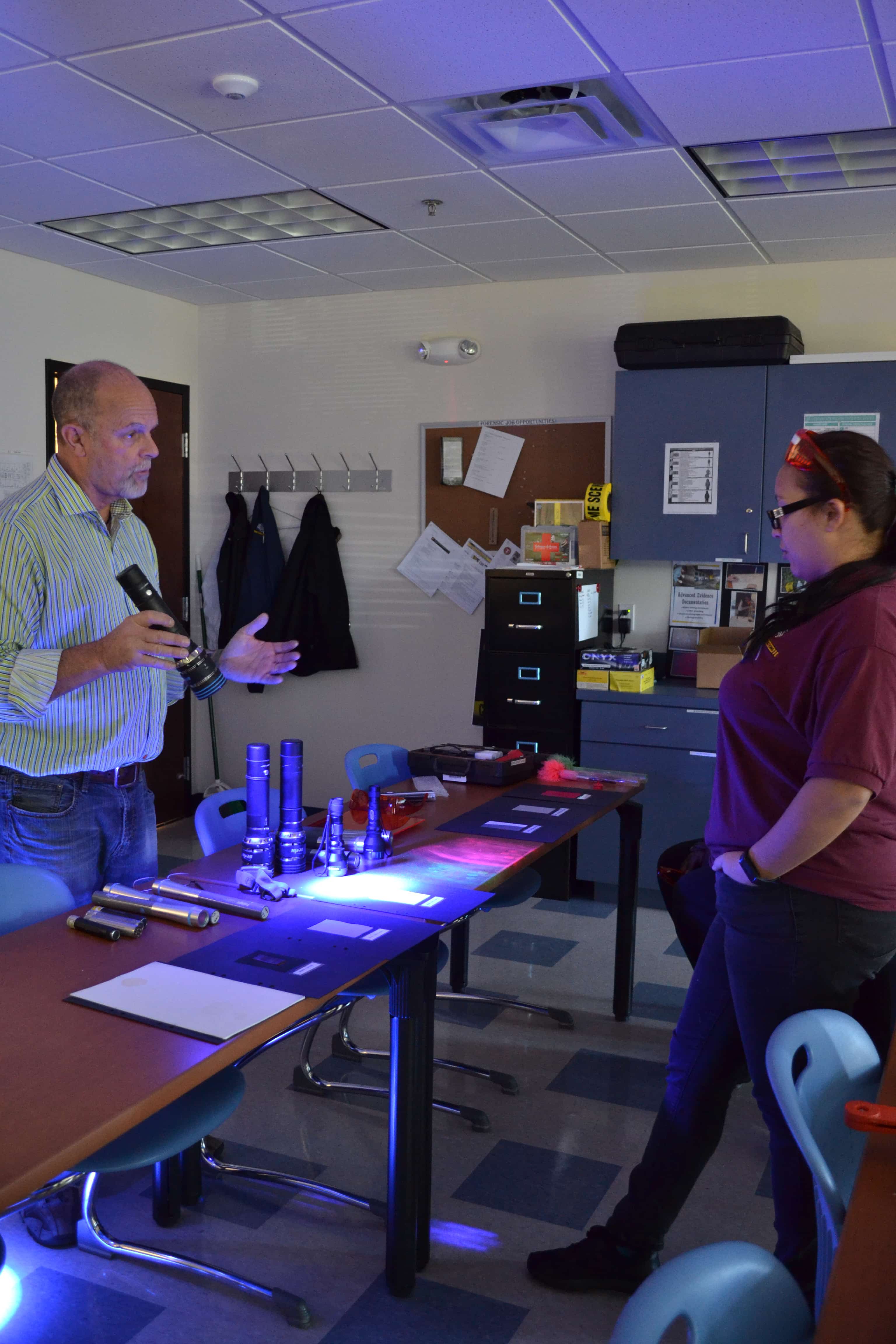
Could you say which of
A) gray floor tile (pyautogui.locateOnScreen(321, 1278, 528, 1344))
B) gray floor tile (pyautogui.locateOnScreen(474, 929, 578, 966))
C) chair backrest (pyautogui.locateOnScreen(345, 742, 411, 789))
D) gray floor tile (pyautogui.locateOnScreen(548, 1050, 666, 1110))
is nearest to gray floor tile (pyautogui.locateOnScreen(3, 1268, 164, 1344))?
gray floor tile (pyautogui.locateOnScreen(321, 1278, 528, 1344))

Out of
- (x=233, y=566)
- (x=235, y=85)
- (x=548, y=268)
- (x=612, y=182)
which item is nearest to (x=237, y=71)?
(x=235, y=85)

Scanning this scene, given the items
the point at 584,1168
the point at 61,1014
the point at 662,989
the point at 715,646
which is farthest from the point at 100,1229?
the point at 715,646

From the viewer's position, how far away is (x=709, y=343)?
15.0ft

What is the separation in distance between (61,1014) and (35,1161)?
1.38 ft

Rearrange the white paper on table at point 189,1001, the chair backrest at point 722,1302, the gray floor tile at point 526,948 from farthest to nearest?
the gray floor tile at point 526,948
the white paper on table at point 189,1001
the chair backrest at point 722,1302

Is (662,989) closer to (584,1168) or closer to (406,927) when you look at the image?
(584,1168)

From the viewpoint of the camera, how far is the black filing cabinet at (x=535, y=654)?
4.73 metres

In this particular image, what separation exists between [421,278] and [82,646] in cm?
366

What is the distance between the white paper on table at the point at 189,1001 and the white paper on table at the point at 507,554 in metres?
3.78

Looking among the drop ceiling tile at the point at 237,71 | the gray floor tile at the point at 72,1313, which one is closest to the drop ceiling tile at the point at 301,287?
the drop ceiling tile at the point at 237,71

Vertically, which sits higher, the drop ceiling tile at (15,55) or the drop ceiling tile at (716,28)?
the drop ceiling tile at (716,28)

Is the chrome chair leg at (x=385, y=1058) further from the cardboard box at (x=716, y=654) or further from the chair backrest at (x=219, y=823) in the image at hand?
the cardboard box at (x=716, y=654)

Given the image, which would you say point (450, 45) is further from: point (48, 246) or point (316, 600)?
point (316, 600)

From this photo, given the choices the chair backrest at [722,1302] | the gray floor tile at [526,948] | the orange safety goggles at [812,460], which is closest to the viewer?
the chair backrest at [722,1302]
